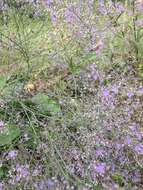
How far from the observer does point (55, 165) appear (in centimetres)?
243

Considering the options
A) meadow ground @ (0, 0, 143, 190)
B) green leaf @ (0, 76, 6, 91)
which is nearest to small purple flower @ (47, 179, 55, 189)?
meadow ground @ (0, 0, 143, 190)

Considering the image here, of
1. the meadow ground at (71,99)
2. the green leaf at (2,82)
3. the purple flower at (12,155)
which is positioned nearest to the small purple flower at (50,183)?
the meadow ground at (71,99)

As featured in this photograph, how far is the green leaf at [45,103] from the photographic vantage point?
9.04ft

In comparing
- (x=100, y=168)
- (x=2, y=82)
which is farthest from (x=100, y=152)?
(x=2, y=82)

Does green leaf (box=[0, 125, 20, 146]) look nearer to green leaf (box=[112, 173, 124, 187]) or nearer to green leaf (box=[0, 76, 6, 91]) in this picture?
green leaf (box=[0, 76, 6, 91])

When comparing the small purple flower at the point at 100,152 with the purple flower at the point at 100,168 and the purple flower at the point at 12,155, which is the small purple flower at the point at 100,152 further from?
the purple flower at the point at 12,155

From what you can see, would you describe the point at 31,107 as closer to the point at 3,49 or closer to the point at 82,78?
the point at 82,78

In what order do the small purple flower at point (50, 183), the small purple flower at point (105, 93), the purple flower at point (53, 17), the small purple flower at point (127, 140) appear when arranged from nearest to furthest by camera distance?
the small purple flower at point (50, 183)
the small purple flower at point (127, 140)
the small purple flower at point (105, 93)
the purple flower at point (53, 17)

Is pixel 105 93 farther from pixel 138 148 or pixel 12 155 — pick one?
pixel 12 155

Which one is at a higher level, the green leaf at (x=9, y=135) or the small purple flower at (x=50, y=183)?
the green leaf at (x=9, y=135)

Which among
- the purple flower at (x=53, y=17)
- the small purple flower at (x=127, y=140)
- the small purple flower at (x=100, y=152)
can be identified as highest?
the purple flower at (x=53, y=17)

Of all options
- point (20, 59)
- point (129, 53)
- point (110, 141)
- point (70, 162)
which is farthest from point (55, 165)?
point (129, 53)

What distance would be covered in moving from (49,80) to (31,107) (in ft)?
1.46

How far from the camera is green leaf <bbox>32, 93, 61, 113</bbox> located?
2754 mm
